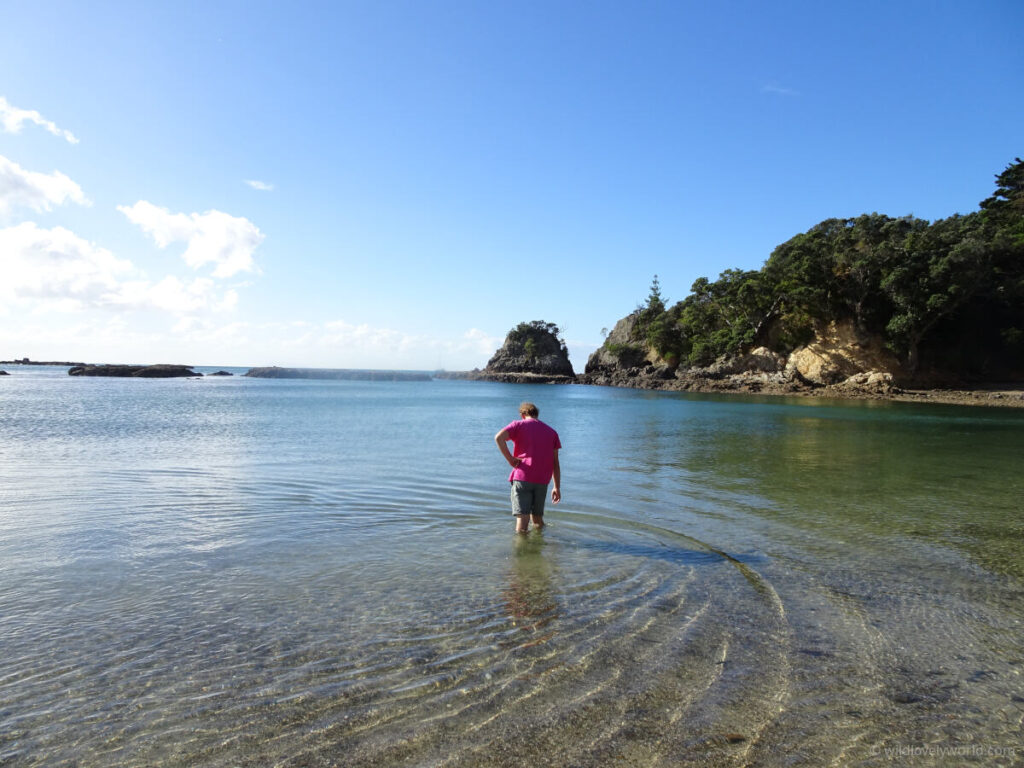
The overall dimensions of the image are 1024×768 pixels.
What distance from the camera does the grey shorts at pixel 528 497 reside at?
26.1 feet

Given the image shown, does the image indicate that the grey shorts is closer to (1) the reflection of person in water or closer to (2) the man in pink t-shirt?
(2) the man in pink t-shirt

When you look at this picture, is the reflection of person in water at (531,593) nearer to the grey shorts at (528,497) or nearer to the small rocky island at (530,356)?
the grey shorts at (528,497)

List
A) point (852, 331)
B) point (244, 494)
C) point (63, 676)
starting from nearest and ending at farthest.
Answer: point (63, 676)
point (244, 494)
point (852, 331)

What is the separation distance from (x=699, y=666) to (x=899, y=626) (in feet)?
7.45

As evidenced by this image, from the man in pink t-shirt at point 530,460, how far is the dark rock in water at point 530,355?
115 m

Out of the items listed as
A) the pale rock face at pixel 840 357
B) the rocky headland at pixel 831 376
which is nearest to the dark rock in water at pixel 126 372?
the rocky headland at pixel 831 376

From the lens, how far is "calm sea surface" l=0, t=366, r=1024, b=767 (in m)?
3.50

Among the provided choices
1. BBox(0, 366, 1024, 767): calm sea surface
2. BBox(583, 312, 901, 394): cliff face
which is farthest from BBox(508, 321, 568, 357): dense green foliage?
BBox(0, 366, 1024, 767): calm sea surface

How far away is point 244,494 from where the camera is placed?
11.3m

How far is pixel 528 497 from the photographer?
8.02m

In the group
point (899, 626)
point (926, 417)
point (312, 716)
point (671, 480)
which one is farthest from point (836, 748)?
point (926, 417)

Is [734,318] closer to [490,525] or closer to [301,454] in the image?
[301,454]

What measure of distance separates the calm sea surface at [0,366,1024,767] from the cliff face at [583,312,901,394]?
5079cm

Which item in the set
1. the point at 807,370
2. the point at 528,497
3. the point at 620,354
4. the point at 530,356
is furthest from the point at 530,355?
the point at 528,497
